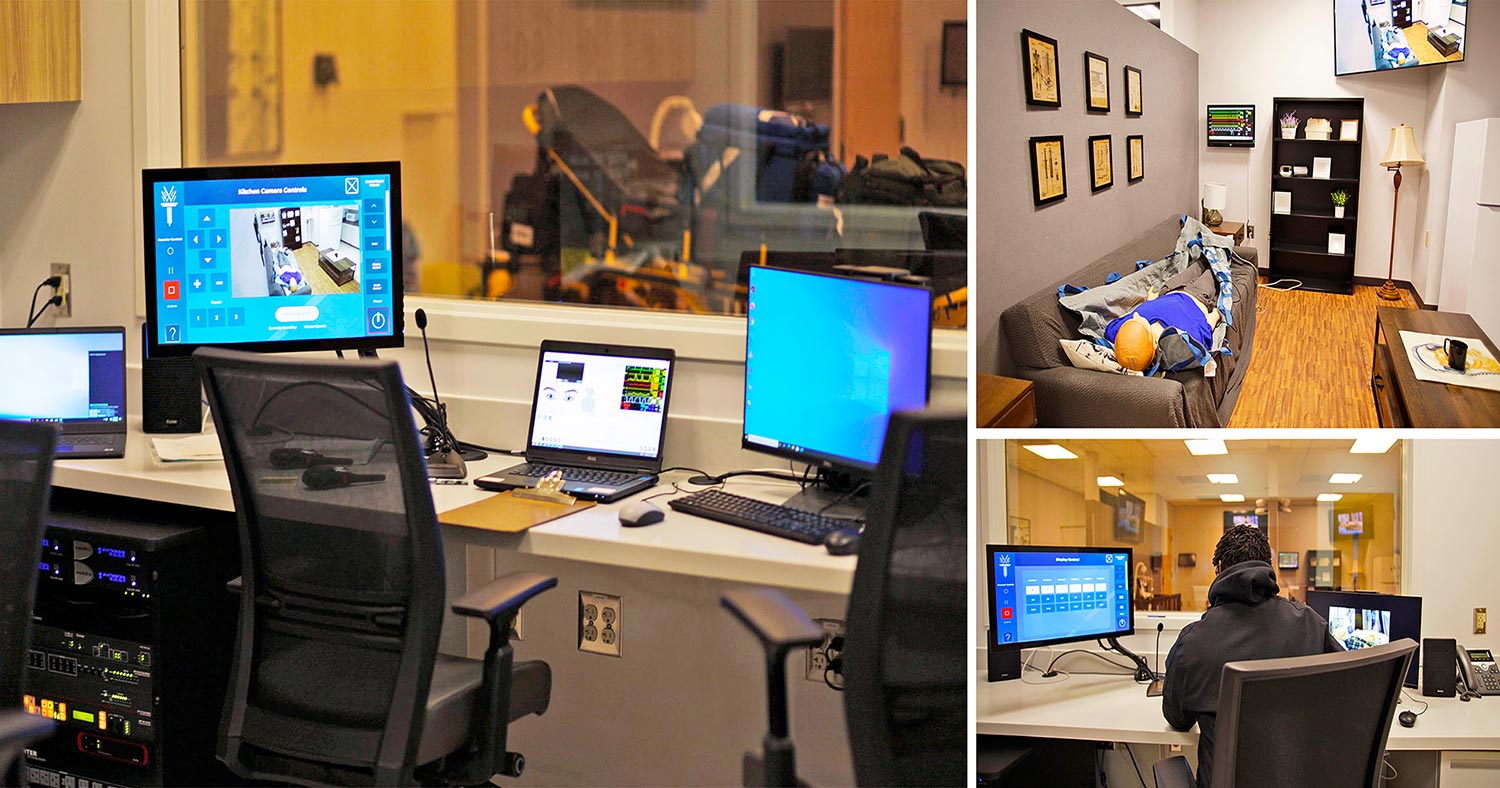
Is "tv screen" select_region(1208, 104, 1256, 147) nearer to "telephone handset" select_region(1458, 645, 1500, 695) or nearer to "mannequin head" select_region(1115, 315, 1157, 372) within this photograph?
"mannequin head" select_region(1115, 315, 1157, 372)

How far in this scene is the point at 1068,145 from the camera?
0.90 metres

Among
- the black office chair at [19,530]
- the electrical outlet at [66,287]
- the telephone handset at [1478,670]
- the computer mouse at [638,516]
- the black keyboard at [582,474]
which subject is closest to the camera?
the telephone handset at [1478,670]

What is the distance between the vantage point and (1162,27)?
34.3 inches

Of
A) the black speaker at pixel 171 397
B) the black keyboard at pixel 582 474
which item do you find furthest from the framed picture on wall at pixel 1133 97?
the black speaker at pixel 171 397

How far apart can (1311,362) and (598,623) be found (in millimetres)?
2082

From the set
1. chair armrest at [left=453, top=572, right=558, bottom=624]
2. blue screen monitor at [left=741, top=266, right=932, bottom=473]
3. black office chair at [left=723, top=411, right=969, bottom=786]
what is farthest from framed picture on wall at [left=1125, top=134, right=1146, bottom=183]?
chair armrest at [left=453, top=572, right=558, bottom=624]

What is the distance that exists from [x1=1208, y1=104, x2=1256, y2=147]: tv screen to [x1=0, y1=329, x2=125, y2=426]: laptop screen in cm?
261

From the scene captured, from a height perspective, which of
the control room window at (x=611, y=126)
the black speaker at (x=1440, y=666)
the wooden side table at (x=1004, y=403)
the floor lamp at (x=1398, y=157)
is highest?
the control room window at (x=611, y=126)

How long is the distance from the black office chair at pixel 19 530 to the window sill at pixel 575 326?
3.54 ft

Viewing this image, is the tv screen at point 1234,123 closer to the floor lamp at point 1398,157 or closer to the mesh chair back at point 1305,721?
the floor lamp at point 1398,157

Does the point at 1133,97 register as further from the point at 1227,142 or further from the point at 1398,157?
the point at 1398,157

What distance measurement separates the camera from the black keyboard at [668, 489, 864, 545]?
6.74 feet

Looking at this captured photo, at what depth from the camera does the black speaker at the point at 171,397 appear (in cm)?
279

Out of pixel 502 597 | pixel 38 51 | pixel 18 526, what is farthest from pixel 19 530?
pixel 38 51
